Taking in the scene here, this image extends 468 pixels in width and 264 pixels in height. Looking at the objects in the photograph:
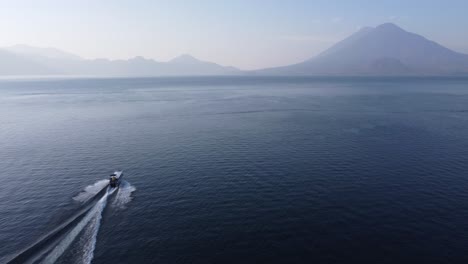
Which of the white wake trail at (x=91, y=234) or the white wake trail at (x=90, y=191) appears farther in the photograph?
the white wake trail at (x=90, y=191)

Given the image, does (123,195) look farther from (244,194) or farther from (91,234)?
(244,194)

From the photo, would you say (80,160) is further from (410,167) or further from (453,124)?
(453,124)

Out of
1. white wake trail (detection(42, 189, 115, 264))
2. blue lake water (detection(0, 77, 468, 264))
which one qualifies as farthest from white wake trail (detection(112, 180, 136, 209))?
white wake trail (detection(42, 189, 115, 264))

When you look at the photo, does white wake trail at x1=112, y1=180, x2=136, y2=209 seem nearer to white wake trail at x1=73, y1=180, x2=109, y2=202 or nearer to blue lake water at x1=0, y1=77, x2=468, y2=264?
blue lake water at x1=0, y1=77, x2=468, y2=264

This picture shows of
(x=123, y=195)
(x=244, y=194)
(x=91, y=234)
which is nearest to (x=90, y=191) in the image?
(x=123, y=195)

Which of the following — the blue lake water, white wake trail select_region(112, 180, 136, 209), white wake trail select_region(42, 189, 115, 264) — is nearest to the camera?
white wake trail select_region(42, 189, 115, 264)

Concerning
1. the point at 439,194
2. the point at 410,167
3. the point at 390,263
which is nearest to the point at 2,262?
the point at 390,263

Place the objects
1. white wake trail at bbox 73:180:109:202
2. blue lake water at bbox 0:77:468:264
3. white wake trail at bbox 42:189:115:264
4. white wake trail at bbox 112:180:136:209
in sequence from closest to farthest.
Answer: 1. white wake trail at bbox 42:189:115:264
2. blue lake water at bbox 0:77:468:264
3. white wake trail at bbox 112:180:136:209
4. white wake trail at bbox 73:180:109:202

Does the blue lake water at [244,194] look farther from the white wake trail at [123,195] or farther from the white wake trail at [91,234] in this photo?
the white wake trail at [123,195]

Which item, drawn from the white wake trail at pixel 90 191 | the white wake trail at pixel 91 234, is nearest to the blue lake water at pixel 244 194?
the white wake trail at pixel 91 234
